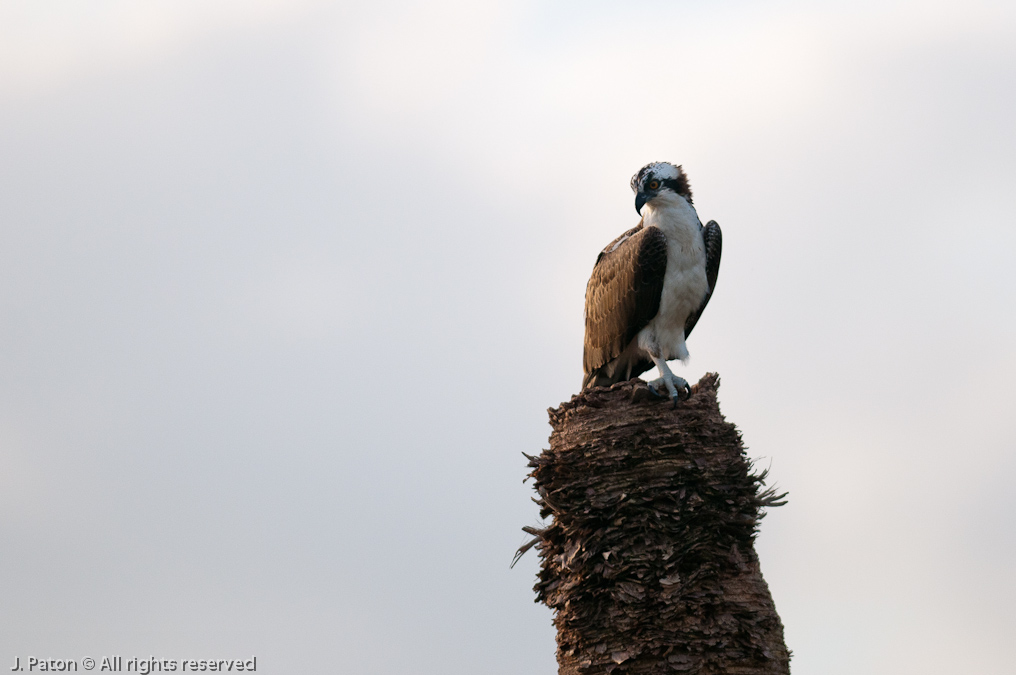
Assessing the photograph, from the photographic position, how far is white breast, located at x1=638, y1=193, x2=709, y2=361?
1074 centimetres

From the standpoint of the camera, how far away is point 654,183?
10.9 m

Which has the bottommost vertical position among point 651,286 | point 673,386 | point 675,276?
point 673,386

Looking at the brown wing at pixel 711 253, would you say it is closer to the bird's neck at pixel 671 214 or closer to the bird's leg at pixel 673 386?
the bird's neck at pixel 671 214

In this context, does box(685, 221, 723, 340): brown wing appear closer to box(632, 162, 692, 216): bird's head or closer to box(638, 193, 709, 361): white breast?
box(638, 193, 709, 361): white breast

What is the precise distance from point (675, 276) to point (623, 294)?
643mm

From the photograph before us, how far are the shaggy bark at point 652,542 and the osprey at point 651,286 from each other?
7.09ft

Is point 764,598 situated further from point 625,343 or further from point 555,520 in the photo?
point 625,343

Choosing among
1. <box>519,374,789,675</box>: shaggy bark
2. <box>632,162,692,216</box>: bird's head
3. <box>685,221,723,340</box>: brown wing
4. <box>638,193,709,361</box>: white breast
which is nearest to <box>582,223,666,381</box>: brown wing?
<box>638,193,709,361</box>: white breast

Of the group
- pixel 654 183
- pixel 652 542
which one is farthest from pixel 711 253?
pixel 652 542

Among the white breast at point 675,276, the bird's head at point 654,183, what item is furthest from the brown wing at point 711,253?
the bird's head at point 654,183

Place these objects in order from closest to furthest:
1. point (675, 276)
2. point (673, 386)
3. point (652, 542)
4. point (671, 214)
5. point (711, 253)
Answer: point (652, 542) < point (673, 386) < point (675, 276) < point (671, 214) < point (711, 253)

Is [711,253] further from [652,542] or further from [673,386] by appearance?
[652,542]

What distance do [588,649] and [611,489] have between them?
4.48 feet

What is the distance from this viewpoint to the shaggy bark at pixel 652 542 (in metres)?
7.50
